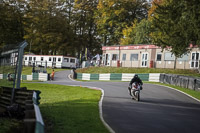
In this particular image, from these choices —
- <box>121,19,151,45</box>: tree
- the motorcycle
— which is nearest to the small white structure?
<box>121,19,151,45</box>: tree

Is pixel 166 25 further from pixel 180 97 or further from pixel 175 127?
pixel 175 127

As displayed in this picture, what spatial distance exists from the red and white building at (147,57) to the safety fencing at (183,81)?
18.7ft

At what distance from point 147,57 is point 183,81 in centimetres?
1494

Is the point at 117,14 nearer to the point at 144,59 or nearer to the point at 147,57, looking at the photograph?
the point at 144,59

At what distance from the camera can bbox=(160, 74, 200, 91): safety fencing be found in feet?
73.9

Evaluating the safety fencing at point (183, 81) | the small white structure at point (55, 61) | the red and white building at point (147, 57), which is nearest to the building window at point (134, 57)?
the red and white building at point (147, 57)

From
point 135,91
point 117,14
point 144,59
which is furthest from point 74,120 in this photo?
point 117,14

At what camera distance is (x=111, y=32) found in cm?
5966

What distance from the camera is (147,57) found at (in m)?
39.2

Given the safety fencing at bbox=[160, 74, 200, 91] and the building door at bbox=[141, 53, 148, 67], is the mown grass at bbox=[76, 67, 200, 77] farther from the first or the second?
the safety fencing at bbox=[160, 74, 200, 91]


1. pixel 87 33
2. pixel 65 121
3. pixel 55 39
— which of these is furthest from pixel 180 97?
pixel 87 33

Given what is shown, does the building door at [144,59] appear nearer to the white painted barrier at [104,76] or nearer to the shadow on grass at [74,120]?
the white painted barrier at [104,76]

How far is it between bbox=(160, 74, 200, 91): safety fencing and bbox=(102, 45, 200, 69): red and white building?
5.71m

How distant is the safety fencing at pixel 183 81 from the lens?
22528 millimetres
